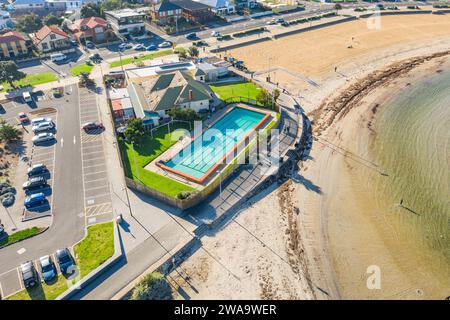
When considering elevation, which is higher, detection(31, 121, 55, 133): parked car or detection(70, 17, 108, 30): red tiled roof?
detection(70, 17, 108, 30): red tiled roof

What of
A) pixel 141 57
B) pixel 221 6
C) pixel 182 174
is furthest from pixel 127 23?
pixel 182 174

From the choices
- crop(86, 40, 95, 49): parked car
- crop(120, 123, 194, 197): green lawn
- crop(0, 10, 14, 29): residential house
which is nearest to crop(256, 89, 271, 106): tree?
crop(120, 123, 194, 197): green lawn

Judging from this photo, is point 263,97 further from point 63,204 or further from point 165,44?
point 165,44

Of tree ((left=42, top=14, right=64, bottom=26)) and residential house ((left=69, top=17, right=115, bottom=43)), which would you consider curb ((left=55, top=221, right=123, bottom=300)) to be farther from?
tree ((left=42, top=14, right=64, bottom=26))

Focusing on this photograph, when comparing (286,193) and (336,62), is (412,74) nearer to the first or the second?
(336,62)

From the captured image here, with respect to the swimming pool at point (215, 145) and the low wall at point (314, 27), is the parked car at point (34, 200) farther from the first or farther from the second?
the low wall at point (314, 27)

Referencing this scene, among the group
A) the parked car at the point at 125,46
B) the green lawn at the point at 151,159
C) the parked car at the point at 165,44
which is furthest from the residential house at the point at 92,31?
the green lawn at the point at 151,159

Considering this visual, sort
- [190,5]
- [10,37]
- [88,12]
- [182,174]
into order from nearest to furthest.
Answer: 1. [182,174]
2. [10,37]
3. [88,12]
4. [190,5]
